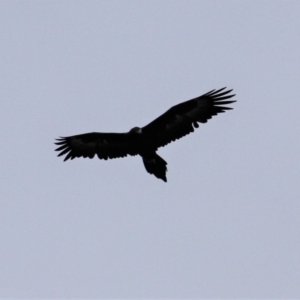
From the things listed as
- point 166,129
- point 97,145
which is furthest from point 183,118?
point 97,145

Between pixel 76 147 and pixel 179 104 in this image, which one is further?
pixel 76 147

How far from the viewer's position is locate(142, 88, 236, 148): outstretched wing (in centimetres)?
2448

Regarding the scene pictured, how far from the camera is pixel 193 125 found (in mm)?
24656

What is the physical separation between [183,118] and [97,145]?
2774mm

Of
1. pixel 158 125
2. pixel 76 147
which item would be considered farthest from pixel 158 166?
pixel 76 147

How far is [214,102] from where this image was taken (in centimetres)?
2450

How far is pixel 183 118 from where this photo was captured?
24.6 meters

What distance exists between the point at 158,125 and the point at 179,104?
2.66 ft

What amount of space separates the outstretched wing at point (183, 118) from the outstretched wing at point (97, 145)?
820 millimetres

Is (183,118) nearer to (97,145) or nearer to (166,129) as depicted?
(166,129)

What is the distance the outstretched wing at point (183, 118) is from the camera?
2448 cm

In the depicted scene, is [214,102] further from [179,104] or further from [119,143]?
[119,143]

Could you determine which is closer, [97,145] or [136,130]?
[136,130]

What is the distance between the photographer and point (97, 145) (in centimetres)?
2584
